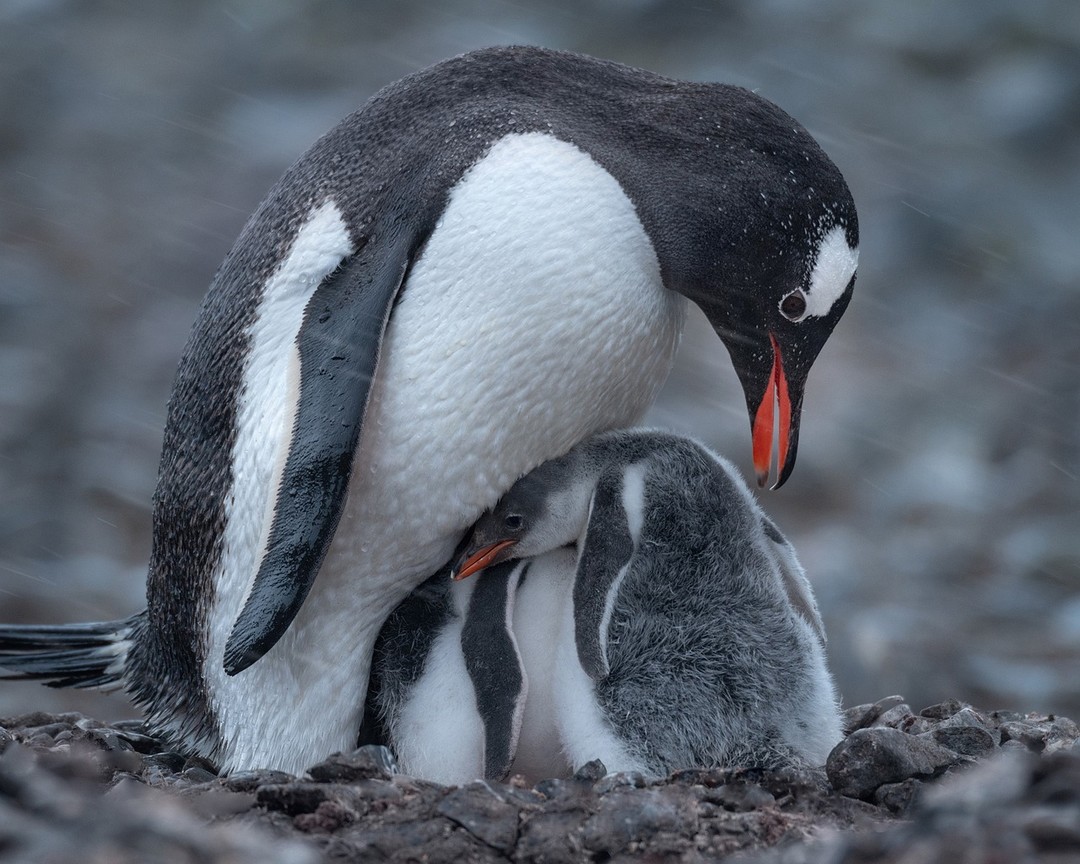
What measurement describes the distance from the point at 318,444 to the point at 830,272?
0.80 meters

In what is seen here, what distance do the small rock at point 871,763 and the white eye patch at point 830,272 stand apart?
2.12ft

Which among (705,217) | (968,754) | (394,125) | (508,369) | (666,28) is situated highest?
(666,28)

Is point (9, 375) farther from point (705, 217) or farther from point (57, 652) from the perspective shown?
point (705, 217)

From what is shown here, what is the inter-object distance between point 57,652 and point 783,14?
252 inches

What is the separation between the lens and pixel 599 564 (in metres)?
2.16

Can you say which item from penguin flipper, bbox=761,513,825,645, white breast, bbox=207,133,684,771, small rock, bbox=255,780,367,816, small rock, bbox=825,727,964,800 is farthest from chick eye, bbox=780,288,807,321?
small rock, bbox=255,780,367,816

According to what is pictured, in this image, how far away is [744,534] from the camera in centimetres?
222

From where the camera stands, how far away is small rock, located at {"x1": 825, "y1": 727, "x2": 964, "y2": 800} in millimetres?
1897

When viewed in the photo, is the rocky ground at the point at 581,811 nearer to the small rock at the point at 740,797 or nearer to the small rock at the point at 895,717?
the small rock at the point at 740,797

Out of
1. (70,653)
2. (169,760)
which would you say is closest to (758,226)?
(169,760)

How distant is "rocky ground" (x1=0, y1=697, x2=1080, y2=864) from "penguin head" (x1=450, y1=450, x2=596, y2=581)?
34cm

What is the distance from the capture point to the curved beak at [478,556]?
2236 mm

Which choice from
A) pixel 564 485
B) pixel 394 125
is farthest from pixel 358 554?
pixel 394 125

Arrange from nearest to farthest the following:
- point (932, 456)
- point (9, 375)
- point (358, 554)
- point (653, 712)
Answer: point (653, 712) → point (358, 554) → point (932, 456) → point (9, 375)
